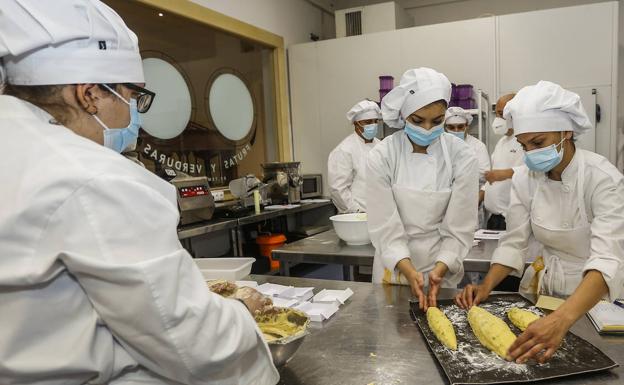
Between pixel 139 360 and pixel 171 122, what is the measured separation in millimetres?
3245

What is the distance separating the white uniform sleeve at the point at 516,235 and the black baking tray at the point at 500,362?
0.44 meters

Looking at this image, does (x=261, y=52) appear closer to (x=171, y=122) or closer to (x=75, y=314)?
(x=171, y=122)

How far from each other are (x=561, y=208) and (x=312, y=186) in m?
3.44

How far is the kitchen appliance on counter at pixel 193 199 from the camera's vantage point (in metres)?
3.22

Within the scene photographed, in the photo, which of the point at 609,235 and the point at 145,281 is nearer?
the point at 145,281

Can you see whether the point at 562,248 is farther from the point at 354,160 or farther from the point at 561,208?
the point at 354,160

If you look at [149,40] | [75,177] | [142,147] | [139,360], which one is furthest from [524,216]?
[149,40]

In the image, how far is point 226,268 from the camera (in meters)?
1.89

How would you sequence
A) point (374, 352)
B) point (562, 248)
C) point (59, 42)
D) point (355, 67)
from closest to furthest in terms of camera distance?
point (59, 42), point (374, 352), point (562, 248), point (355, 67)

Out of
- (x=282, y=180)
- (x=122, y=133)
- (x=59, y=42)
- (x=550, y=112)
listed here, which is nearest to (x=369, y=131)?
(x=282, y=180)

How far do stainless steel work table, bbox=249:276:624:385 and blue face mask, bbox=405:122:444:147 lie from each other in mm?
750

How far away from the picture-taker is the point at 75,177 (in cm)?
69

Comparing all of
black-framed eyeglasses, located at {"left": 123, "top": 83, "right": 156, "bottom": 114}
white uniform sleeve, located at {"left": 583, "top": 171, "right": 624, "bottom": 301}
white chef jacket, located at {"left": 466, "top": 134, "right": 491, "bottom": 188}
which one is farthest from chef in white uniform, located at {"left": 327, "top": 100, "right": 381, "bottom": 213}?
black-framed eyeglasses, located at {"left": 123, "top": 83, "right": 156, "bottom": 114}

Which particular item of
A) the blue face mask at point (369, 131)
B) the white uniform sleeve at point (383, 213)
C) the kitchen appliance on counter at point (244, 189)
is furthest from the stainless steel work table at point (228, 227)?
the white uniform sleeve at point (383, 213)
